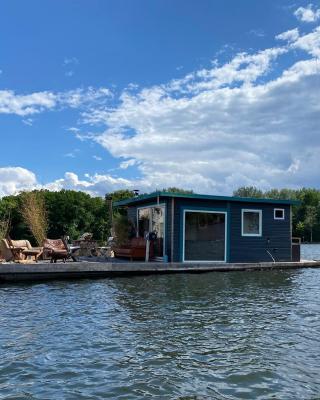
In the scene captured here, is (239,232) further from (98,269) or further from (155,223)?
(98,269)

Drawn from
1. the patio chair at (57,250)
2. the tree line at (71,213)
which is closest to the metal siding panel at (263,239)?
the patio chair at (57,250)

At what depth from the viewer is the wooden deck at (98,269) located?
1273 centimetres

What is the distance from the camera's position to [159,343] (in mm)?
6738

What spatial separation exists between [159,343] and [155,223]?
33.7 feet

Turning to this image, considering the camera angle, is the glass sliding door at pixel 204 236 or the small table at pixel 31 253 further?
the glass sliding door at pixel 204 236

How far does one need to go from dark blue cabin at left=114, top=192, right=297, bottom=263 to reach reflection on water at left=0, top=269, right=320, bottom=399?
14.1 feet

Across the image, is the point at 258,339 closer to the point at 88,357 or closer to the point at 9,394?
the point at 88,357

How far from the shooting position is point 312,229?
6744 centimetres

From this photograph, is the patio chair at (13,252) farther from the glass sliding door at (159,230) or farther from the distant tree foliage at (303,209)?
the distant tree foliage at (303,209)

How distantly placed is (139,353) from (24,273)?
23.8 ft

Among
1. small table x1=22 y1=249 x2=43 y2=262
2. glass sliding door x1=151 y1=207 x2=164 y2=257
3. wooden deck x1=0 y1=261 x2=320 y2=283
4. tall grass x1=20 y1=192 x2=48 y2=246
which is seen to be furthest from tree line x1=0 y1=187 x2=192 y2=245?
wooden deck x1=0 y1=261 x2=320 y2=283

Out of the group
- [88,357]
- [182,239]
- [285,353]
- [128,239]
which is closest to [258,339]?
[285,353]

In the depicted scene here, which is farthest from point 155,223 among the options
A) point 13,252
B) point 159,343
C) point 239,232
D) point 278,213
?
point 159,343

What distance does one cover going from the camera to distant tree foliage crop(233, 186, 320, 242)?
6656cm
